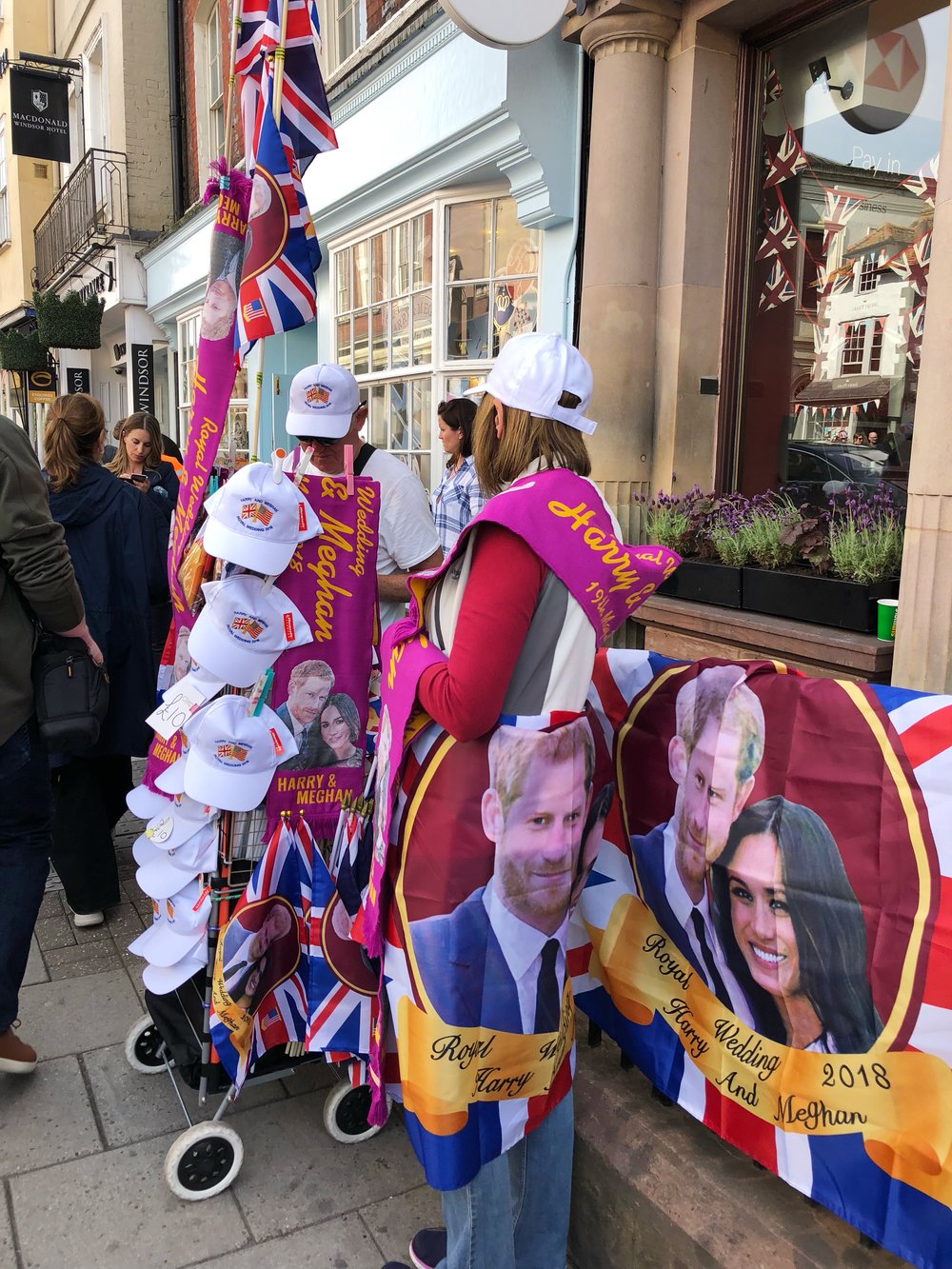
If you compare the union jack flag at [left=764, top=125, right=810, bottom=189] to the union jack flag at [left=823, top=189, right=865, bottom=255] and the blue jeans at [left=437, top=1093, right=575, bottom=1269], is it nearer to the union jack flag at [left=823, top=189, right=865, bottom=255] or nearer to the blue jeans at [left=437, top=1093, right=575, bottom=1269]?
the union jack flag at [left=823, top=189, right=865, bottom=255]

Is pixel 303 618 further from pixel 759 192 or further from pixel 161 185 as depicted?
pixel 161 185

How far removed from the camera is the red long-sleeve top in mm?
1661

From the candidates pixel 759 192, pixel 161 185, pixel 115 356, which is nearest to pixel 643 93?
pixel 759 192

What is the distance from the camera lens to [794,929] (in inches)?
73.2

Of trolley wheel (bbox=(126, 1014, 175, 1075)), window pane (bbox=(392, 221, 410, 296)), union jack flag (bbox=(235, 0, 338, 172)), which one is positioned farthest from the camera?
window pane (bbox=(392, 221, 410, 296))

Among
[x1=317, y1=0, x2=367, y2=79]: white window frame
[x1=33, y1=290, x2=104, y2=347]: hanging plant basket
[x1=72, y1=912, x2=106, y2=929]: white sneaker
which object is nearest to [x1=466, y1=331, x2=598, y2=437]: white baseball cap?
[x1=72, y1=912, x2=106, y2=929]: white sneaker

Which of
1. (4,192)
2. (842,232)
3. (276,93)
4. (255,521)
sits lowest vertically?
(255,521)

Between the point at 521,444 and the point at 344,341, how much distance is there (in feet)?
24.6

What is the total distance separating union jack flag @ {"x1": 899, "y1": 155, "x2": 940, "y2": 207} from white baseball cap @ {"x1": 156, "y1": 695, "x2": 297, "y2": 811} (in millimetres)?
3835

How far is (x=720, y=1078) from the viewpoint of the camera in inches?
81.0

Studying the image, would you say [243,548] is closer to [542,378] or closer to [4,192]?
[542,378]

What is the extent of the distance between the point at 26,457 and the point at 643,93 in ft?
12.6

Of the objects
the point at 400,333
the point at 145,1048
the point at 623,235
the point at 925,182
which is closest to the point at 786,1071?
the point at 145,1048

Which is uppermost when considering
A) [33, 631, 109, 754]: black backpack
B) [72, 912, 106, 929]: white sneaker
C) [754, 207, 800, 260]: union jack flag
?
[754, 207, 800, 260]: union jack flag
